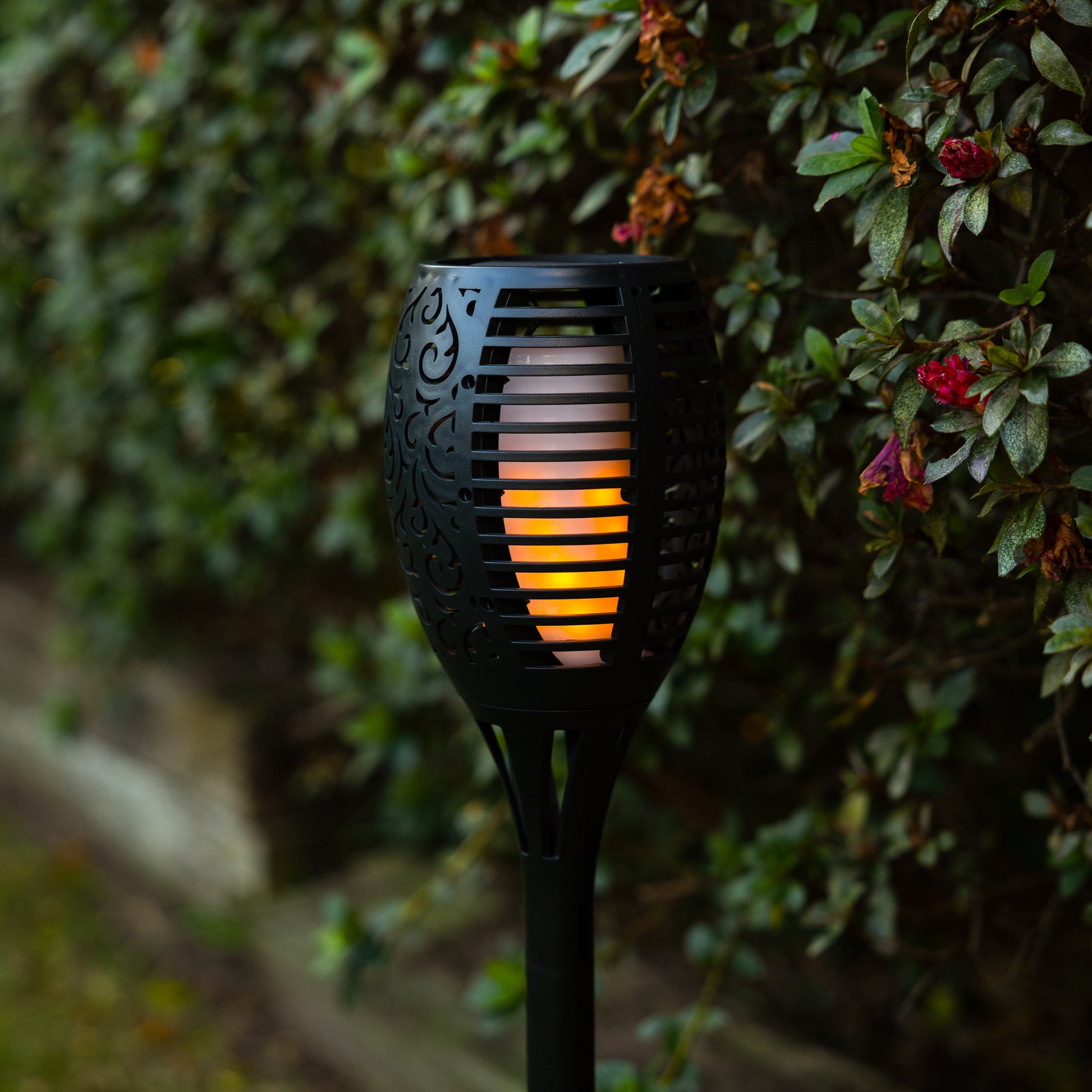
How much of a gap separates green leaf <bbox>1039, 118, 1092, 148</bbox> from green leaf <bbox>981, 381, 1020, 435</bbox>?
0.22m

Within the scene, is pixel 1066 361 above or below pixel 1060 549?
above

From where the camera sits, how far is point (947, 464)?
42.8 inches

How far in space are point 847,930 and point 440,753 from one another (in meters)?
0.96

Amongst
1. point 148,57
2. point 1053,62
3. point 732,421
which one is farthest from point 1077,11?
point 148,57

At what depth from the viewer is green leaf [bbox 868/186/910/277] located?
1.12 m

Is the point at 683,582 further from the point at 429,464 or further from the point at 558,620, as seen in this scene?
the point at 429,464

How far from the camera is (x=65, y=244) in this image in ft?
9.48

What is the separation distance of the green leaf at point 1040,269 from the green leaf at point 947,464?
156 millimetres

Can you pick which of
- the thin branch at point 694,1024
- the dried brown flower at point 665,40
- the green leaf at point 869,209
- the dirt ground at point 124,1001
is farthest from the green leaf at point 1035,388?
the dirt ground at point 124,1001

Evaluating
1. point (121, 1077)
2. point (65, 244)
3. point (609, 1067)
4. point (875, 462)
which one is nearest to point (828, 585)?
point (875, 462)

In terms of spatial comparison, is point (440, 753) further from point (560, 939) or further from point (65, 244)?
point (65, 244)

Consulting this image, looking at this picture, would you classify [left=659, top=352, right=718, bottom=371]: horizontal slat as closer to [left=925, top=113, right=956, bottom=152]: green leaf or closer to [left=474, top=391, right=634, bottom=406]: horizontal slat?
[left=474, top=391, right=634, bottom=406]: horizontal slat

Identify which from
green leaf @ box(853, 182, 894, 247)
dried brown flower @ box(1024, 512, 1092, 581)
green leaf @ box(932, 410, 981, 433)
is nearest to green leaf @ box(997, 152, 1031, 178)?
green leaf @ box(853, 182, 894, 247)

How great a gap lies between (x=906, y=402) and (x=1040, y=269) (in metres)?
0.17
